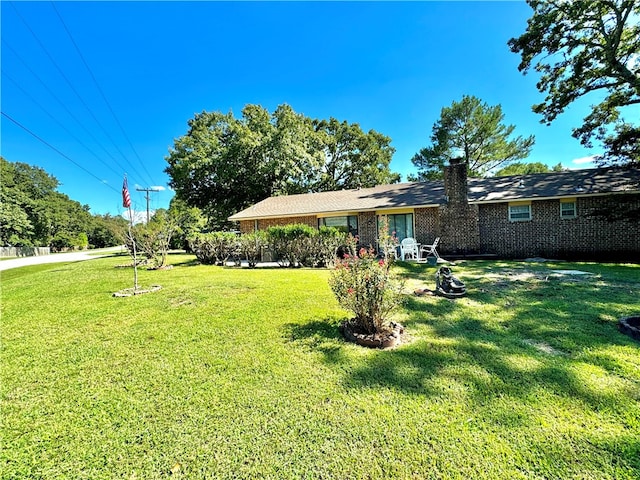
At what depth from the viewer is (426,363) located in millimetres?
3346

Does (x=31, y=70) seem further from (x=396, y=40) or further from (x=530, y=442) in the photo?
(x=530, y=442)

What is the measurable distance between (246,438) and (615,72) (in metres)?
20.5

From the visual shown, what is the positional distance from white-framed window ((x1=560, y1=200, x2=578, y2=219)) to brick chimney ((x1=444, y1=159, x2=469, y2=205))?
3.96 metres

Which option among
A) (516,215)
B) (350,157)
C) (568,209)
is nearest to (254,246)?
(516,215)

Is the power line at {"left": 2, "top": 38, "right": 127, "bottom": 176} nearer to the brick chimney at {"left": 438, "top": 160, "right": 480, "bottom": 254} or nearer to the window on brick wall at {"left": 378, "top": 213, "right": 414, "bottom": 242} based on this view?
the window on brick wall at {"left": 378, "top": 213, "right": 414, "bottom": 242}

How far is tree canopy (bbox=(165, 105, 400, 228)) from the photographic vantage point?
24.7 meters

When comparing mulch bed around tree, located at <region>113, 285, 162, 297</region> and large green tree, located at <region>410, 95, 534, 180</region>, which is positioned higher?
large green tree, located at <region>410, 95, 534, 180</region>

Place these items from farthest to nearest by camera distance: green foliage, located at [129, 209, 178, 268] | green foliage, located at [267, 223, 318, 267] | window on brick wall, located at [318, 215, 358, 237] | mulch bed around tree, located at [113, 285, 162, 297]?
window on brick wall, located at [318, 215, 358, 237], green foliage, located at [129, 209, 178, 268], green foliage, located at [267, 223, 318, 267], mulch bed around tree, located at [113, 285, 162, 297]

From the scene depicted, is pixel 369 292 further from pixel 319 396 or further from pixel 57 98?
pixel 57 98

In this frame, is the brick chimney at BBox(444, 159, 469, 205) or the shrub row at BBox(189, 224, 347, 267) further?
the brick chimney at BBox(444, 159, 469, 205)

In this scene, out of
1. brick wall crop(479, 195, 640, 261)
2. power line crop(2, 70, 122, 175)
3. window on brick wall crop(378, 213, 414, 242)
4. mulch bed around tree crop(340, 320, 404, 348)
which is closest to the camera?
mulch bed around tree crop(340, 320, 404, 348)

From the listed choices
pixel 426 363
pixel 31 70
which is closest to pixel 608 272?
pixel 426 363

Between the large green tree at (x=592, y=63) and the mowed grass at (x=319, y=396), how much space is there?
44.9 ft

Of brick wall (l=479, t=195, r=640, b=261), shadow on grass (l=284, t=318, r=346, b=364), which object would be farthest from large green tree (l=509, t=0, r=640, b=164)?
shadow on grass (l=284, t=318, r=346, b=364)
